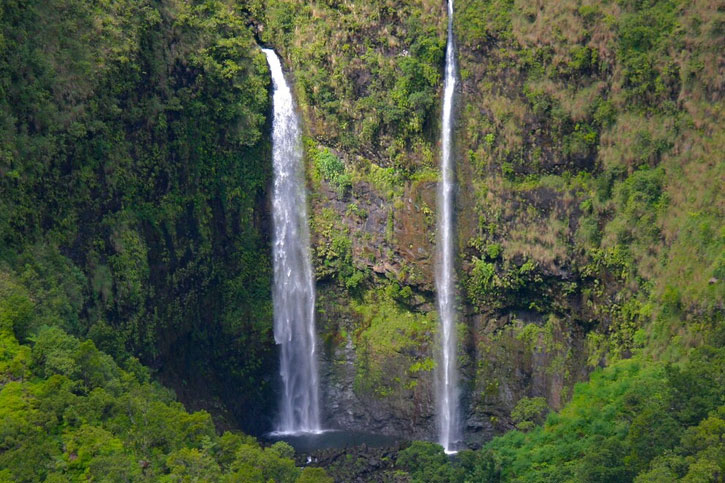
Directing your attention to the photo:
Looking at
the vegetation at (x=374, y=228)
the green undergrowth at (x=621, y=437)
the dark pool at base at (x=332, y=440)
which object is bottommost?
the dark pool at base at (x=332, y=440)

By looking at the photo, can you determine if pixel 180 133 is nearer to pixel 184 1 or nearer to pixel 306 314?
pixel 184 1

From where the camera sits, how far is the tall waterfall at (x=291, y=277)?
154ft

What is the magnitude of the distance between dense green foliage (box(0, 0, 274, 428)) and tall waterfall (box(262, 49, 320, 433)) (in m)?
0.52

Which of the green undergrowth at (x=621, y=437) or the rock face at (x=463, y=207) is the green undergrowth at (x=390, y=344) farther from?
the green undergrowth at (x=621, y=437)

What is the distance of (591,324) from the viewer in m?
43.6

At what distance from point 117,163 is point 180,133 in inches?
114

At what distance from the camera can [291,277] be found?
155 feet

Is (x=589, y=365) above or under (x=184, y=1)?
under

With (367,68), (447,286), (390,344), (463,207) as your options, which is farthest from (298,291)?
(367,68)

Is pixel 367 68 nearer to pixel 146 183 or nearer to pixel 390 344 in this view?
pixel 146 183

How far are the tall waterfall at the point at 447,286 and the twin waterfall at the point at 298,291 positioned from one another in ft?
0.10

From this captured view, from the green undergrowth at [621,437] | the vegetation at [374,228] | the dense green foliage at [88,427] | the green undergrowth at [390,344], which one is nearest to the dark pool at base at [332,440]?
the vegetation at [374,228]

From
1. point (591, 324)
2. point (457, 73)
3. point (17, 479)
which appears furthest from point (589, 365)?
point (17, 479)

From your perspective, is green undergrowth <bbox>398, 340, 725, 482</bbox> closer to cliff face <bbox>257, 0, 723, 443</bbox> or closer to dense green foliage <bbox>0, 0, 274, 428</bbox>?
cliff face <bbox>257, 0, 723, 443</bbox>
